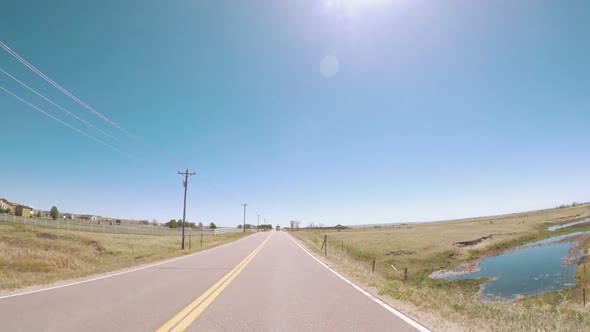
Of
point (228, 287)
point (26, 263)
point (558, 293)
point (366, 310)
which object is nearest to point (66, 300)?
point (228, 287)

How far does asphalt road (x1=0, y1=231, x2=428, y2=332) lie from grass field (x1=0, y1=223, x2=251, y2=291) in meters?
2.29

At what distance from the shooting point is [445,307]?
730 cm

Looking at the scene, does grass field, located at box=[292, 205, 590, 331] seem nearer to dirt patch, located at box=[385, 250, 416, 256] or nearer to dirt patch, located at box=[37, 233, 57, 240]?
dirt patch, located at box=[385, 250, 416, 256]

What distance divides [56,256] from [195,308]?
16547mm

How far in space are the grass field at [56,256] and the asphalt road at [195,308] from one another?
2292 mm

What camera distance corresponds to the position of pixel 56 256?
18.1 m

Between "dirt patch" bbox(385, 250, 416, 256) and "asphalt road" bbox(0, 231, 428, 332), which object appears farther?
"dirt patch" bbox(385, 250, 416, 256)

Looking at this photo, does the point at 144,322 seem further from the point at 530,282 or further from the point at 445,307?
the point at 530,282

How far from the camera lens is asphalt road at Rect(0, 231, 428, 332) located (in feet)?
17.9

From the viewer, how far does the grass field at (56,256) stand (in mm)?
10625

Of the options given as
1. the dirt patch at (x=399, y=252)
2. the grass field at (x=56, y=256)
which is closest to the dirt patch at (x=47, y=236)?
the grass field at (x=56, y=256)

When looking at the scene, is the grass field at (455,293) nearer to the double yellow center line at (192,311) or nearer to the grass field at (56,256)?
the double yellow center line at (192,311)

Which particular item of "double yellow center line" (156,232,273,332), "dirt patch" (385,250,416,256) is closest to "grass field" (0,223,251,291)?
"double yellow center line" (156,232,273,332)

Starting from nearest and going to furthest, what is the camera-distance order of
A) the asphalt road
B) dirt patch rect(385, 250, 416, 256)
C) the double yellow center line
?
the double yellow center line
the asphalt road
dirt patch rect(385, 250, 416, 256)
